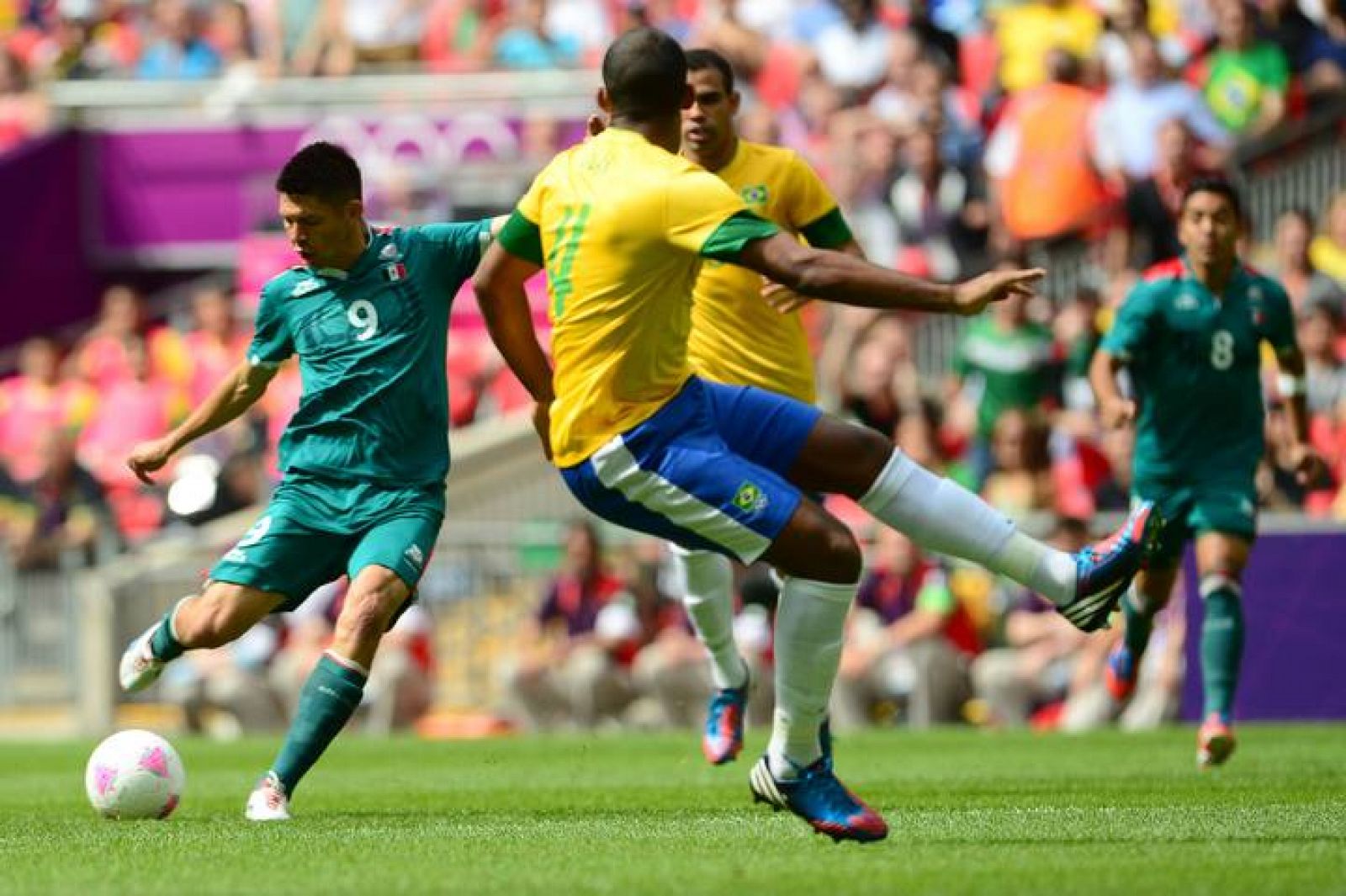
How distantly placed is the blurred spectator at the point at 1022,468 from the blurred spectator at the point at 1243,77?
312 cm

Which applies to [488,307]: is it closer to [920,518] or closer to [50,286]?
[920,518]

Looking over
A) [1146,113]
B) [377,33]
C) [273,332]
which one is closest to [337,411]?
[273,332]

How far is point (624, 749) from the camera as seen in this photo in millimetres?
15695

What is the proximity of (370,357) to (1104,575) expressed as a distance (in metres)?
3.13

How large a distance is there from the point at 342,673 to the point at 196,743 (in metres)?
8.14

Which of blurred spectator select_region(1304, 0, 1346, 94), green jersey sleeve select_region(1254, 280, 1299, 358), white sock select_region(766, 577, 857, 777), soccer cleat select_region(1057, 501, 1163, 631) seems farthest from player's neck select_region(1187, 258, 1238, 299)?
blurred spectator select_region(1304, 0, 1346, 94)

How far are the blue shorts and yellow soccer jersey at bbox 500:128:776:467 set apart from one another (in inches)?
2.2

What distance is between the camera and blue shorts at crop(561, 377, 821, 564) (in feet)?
26.3

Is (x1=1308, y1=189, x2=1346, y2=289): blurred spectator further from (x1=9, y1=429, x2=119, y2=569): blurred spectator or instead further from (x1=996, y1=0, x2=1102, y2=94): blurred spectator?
(x1=9, y1=429, x2=119, y2=569): blurred spectator

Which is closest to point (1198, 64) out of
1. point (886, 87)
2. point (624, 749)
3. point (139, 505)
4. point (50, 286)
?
point (886, 87)

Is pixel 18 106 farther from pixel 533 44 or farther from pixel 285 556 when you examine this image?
pixel 285 556

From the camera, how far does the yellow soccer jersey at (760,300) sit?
10781 mm

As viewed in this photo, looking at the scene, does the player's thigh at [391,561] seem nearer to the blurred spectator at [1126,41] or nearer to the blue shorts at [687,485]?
the blue shorts at [687,485]

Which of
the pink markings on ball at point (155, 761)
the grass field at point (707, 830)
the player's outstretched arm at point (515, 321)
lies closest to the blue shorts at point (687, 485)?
the player's outstretched arm at point (515, 321)
